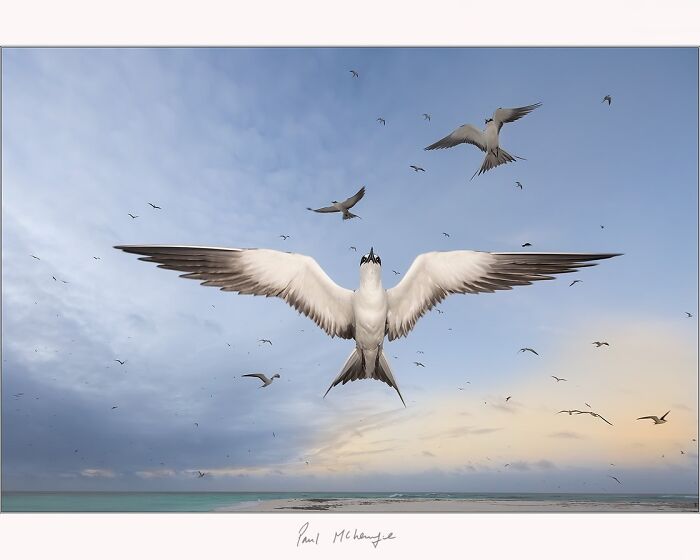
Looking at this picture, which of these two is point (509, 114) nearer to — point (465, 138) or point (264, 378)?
point (465, 138)

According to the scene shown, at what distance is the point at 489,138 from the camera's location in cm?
609

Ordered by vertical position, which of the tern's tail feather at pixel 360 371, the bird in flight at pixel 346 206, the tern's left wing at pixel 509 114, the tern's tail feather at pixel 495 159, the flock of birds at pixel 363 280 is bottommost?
the tern's tail feather at pixel 360 371

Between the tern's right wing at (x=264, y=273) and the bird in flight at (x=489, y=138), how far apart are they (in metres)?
2.01

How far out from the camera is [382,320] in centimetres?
490

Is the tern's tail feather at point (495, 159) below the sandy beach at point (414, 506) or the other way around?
the other way around

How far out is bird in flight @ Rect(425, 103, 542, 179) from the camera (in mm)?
5883

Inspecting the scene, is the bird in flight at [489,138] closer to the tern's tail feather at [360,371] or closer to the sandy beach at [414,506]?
the tern's tail feather at [360,371]

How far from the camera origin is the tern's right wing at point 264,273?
4.50 meters

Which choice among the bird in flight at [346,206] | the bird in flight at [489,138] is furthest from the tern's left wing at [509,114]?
the bird in flight at [346,206]

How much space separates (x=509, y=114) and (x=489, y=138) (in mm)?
333

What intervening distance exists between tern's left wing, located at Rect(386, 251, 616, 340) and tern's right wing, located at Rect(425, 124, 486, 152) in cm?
189

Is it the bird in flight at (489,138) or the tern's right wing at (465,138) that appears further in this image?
the tern's right wing at (465,138)

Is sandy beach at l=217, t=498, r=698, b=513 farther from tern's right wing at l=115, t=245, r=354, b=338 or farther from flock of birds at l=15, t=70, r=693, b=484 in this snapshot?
tern's right wing at l=115, t=245, r=354, b=338
